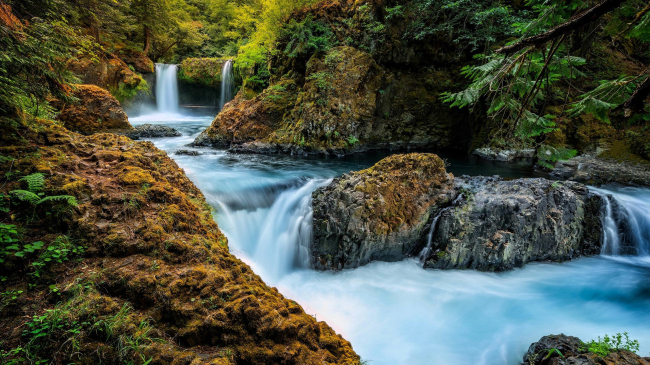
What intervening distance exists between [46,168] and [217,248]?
1.77 metres

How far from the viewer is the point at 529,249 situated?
5371mm

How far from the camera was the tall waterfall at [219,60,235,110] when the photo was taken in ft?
63.3

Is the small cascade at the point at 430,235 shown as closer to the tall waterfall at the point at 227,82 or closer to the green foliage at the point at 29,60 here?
the green foliage at the point at 29,60

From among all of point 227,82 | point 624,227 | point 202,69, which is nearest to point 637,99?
point 624,227

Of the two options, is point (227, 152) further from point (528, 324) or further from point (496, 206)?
point (528, 324)

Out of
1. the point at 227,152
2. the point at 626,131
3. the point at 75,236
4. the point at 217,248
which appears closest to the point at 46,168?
the point at 75,236

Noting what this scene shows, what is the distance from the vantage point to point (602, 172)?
8156 millimetres

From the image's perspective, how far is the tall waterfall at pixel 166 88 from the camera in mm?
19734

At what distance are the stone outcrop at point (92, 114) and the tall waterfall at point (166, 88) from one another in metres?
8.92

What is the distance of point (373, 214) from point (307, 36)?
9.74 m

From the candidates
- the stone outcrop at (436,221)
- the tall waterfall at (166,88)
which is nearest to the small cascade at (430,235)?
the stone outcrop at (436,221)


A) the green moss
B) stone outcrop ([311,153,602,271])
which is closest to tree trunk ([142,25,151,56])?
the green moss

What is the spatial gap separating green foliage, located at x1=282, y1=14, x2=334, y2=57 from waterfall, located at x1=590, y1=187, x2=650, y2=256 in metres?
10.5

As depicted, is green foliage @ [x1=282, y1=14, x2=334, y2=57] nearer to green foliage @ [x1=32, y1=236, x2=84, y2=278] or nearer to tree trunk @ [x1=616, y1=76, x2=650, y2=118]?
tree trunk @ [x1=616, y1=76, x2=650, y2=118]
